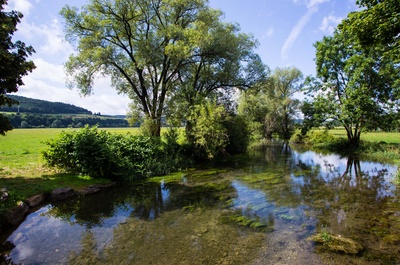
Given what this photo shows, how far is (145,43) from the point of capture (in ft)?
70.1

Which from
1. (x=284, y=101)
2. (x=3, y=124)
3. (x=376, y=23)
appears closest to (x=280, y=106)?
(x=284, y=101)

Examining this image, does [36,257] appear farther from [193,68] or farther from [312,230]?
[193,68]

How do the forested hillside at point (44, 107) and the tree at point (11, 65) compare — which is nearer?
the tree at point (11, 65)

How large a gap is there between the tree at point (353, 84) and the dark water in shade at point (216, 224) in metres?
14.7

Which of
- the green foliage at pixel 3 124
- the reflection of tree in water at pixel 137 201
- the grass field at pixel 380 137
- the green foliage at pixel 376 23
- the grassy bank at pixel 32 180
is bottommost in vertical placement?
the reflection of tree in water at pixel 137 201

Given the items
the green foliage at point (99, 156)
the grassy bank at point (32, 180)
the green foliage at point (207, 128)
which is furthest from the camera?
the green foliage at point (207, 128)

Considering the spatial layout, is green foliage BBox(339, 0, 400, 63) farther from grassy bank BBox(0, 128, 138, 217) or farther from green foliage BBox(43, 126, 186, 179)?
grassy bank BBox(0, 128, 138, 217)

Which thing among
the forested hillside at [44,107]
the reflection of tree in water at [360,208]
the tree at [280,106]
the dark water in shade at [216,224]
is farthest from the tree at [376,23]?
the forested hillside at [44,107]

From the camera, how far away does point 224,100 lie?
2597 centimetres

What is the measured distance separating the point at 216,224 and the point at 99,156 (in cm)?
888

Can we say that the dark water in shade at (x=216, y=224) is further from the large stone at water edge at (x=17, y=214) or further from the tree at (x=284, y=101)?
the tree at (x=284, y=101)

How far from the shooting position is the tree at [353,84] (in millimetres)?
24922

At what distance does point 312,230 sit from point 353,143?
26.5 m

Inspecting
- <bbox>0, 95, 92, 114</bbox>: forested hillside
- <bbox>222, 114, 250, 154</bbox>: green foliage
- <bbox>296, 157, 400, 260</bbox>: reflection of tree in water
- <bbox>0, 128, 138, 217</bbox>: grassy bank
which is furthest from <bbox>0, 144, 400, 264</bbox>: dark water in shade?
<bbox>0, 95, 92, 114</bbox>: forested hillside
